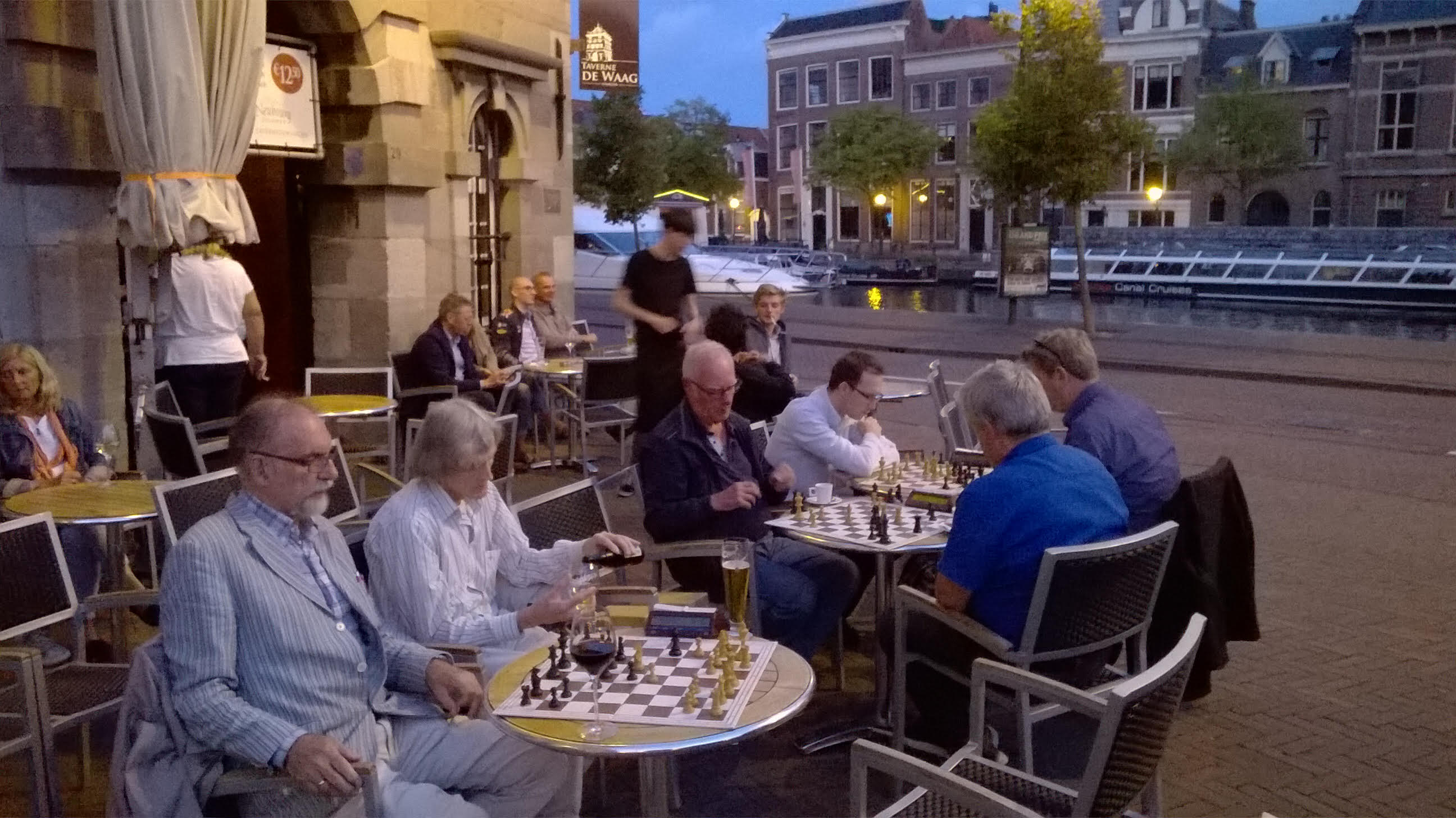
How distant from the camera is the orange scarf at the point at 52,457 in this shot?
16.5 feet

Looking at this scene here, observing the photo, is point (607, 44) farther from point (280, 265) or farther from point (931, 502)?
point (931, 502)

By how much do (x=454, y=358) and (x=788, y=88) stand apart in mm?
47941

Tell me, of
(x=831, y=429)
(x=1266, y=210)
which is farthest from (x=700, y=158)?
(x=831, y=429)

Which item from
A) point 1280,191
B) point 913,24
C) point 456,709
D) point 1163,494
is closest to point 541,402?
point 1163,494

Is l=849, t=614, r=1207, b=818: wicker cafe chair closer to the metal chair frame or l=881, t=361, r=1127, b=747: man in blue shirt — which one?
l=881, t=361, r=1127, b=747: man in blue shirt

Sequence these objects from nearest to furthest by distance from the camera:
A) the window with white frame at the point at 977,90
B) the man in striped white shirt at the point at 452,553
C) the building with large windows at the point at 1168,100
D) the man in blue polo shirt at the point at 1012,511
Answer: the man in striped white shirt at the point at 452,553, the man in blue polo shirt at the point at 1012,511, the building with large windows at the point at 1168,100, the window with white frame at the point at 977,90

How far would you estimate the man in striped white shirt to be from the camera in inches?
127

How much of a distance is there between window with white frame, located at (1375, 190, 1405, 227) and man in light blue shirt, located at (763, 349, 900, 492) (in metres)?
41.9

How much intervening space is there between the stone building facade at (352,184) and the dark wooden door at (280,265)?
0.05ft

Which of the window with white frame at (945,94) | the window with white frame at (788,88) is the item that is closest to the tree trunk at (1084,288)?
the window with white frame at (945,94)

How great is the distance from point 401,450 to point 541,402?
4.92 feet

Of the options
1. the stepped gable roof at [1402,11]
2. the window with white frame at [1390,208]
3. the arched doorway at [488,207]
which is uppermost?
the stepped gable roof at [1402,11]

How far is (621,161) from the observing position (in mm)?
34250

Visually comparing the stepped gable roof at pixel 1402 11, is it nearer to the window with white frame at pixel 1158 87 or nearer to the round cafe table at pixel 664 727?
the window with white frame at pixel 1158 87
